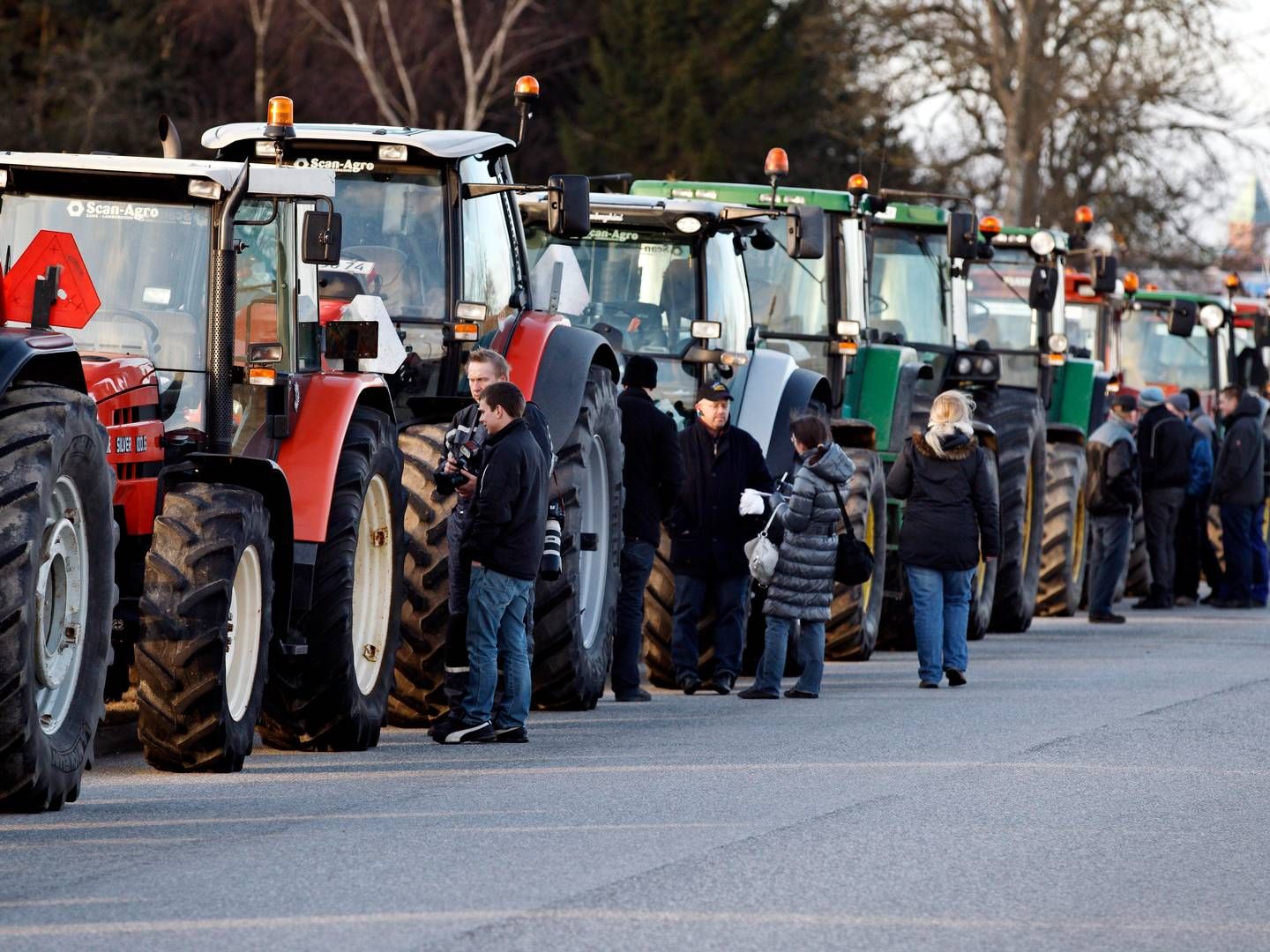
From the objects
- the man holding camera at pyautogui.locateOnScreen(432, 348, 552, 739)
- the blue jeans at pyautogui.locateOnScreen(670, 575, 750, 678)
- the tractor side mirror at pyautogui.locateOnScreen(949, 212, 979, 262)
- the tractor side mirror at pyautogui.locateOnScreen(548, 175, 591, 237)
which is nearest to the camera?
the man holding camera at pyautogui.locateOnScreen(432, 348, 552, 739)

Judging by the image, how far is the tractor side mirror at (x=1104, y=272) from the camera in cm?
2202

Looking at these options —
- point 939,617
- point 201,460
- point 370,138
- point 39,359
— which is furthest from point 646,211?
point 39,359

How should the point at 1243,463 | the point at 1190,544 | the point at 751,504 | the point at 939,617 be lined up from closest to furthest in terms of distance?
the point at 751,504, the point at 939,617, the point at 1243,463, the point at 1190,544

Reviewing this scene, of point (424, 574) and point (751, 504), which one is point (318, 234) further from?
point (751, 504)

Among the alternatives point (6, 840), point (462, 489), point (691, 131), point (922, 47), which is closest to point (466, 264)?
point (462, 489)

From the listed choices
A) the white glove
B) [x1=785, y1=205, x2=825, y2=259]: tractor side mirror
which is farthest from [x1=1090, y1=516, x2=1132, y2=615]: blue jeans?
the white glove

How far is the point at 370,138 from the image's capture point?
468 inches

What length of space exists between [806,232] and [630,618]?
3.29 m

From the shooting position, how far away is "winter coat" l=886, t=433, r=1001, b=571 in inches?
591

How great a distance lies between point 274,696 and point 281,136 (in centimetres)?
246

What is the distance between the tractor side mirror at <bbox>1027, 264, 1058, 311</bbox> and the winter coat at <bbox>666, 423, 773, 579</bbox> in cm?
650

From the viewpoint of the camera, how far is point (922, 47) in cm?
3922

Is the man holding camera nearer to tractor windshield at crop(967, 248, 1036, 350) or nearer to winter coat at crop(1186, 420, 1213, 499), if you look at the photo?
tractor windshield at crop(967, 248, 1036, 350)

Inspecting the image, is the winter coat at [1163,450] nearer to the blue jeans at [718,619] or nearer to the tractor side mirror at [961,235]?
the tractor side mirror at [961,235]
